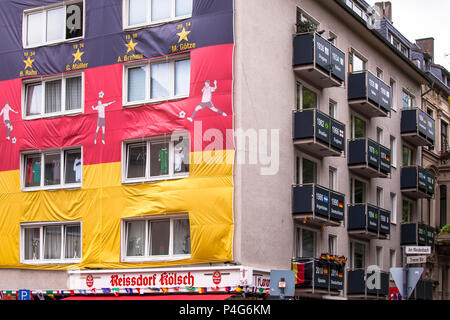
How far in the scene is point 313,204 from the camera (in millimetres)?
28812

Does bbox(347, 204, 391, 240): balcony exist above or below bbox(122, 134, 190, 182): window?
below

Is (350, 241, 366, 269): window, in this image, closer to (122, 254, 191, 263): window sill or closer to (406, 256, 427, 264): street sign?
(122, 254, 191, 263): window sill

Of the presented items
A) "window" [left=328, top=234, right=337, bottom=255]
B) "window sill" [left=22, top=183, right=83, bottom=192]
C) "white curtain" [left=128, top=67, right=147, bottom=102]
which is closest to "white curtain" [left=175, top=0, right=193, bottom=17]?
"white curtain" [left=128, top=67, right=147, bottom=102]

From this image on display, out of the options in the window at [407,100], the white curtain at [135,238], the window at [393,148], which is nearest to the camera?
the white curtain at [135,238]

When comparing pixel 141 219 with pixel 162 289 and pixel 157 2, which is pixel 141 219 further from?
pixel 157 2

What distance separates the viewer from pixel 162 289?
88.0 feet

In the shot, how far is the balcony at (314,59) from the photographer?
30.1 metres

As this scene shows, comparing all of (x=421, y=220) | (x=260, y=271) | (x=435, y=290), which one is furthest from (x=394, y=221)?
(x=260, y=271)

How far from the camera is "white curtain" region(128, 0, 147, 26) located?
29.4 m

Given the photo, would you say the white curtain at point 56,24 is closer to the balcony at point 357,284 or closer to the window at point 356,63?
the window at point 356,63

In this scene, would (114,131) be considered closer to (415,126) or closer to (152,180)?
(152,180)

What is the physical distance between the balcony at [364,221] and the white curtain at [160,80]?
10701 millimetres

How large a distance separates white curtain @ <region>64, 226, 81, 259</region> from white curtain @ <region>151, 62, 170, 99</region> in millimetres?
6107

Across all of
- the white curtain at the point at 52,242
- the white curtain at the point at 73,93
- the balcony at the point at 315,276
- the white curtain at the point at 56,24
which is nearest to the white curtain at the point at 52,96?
the white curtain at the point at 73,93
